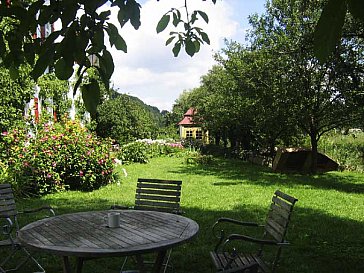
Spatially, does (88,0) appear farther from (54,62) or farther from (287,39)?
(287,39)

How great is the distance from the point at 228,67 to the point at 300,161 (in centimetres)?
524

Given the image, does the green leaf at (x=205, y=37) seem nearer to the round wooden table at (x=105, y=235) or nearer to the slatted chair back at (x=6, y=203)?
the round wooden table at (x=105, y=235)

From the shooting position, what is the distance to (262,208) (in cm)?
841

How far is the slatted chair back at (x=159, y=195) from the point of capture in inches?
204

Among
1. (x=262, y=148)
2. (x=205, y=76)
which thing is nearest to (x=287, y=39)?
(x=262, y=148)

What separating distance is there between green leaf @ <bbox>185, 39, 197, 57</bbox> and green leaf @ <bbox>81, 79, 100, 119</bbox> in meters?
1.42

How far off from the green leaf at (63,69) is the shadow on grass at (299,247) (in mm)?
3608

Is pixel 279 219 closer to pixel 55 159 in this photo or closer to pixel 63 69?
pixel 63 69

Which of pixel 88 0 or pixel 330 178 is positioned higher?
pixel 88 0

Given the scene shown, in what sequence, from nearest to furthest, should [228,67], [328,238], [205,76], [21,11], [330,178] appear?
[21,11] < [328,238] < [330,178] < [228,67] < [205,76]

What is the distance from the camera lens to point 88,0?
58.3 inches

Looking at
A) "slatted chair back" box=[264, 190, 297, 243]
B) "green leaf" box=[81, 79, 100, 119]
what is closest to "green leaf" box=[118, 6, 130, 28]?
"green leaf" box=[81, 79, 100, 119]

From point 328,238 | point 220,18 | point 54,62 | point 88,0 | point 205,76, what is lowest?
point 328,238

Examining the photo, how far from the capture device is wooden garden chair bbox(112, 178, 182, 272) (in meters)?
5.18
